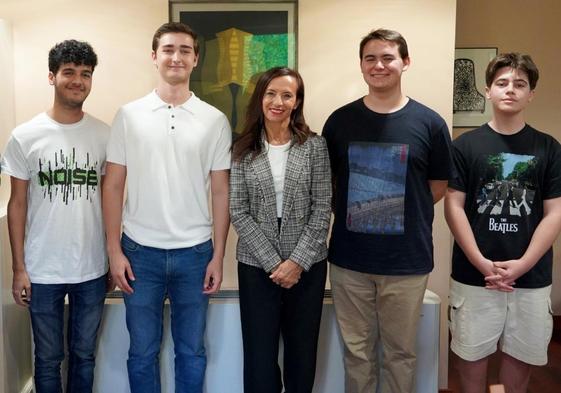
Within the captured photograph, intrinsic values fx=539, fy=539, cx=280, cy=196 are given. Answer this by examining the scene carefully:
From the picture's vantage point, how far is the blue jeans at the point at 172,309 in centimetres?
187

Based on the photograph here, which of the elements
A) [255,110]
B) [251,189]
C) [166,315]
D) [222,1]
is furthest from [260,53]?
[166,315]

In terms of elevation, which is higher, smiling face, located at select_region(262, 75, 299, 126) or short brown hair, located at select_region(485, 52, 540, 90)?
short brown hair, located at select_region(485, 52, 540, 90)

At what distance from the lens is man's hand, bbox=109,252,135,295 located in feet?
6.13

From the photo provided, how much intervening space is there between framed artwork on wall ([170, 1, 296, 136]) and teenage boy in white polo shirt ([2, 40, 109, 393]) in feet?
3.61

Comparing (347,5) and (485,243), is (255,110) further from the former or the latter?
(347,5)

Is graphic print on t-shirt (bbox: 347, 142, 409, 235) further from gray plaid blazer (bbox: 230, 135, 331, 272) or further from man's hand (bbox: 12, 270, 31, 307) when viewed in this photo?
man's hand (bbox: 12, 270, 31, 307)

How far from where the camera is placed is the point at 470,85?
3561mm

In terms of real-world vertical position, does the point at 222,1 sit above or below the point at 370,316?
above

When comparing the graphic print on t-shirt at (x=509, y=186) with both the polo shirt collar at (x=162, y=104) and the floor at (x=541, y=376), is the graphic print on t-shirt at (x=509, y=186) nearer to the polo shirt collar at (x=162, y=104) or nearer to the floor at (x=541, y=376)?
the polo shirt collar at (x=162, y=104)

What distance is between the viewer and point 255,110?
6.30ft

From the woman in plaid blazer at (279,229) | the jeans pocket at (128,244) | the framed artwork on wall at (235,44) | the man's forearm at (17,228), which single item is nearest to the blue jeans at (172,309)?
the jeans pocket at (128,244)

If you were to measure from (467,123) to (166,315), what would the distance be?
8.04 feet

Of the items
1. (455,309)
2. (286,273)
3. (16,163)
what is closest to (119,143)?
(16,163)

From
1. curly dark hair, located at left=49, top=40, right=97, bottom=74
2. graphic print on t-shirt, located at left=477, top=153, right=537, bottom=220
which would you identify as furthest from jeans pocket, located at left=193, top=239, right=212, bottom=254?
graphic print on t-shirt, located at left=477, top=153, right=537, bottom=220
